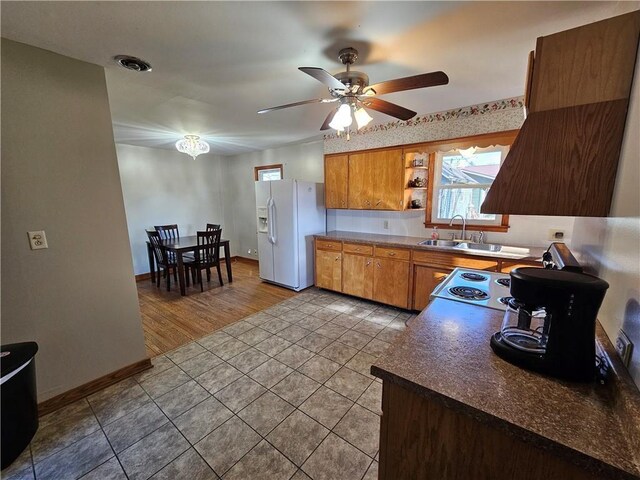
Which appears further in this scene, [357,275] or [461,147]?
[357,275]

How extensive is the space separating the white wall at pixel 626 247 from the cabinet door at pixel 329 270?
2.83 meters

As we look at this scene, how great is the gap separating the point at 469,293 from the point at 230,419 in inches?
69.7

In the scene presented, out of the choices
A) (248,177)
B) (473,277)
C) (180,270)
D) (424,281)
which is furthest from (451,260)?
(248,177)

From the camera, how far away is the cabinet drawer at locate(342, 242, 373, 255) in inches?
137

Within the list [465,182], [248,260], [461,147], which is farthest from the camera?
[248,260]

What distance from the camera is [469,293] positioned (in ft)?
5.28

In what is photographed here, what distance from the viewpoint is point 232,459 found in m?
1.50

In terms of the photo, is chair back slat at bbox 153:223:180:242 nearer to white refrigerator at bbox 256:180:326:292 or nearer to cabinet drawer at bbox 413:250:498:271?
white refrigerator at bbox 256:180:326:292

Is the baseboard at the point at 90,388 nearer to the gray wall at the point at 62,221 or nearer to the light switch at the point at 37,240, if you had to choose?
the gray wall at the point at 62,221

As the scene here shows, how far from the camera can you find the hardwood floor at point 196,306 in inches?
112

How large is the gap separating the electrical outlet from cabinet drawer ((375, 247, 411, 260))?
2.28 meters

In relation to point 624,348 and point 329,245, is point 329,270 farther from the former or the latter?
point 624,348

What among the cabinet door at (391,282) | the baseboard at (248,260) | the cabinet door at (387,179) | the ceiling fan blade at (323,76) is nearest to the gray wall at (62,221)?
the ceiling fan blade at (323,76)

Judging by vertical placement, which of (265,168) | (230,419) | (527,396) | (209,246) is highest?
(265,168)
